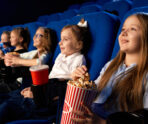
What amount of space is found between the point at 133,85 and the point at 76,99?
0.68 ft

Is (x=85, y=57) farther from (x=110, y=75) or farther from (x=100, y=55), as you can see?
(x=110, y=75)

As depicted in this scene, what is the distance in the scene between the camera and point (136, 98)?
1.57ft

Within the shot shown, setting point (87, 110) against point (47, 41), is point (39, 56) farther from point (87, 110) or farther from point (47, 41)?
point (87, 110)

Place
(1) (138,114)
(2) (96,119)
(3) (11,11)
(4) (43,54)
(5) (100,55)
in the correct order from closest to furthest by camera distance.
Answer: (1) (138,114) < (2) (96,119) < (5) (100,55) < (4) (43,54) < (3) (11,11)

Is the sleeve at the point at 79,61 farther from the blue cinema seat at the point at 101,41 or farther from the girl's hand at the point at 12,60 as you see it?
the girl's hand at the point at 12,60

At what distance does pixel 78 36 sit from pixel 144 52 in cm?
44

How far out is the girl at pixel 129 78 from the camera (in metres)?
0.50

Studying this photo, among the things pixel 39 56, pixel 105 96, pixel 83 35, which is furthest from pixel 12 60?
pixel 105 96

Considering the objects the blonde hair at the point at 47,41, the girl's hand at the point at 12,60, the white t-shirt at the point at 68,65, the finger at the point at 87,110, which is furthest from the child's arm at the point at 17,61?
the finger at the point at 87,110

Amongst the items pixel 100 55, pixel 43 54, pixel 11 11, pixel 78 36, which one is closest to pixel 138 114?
pixel 100 55

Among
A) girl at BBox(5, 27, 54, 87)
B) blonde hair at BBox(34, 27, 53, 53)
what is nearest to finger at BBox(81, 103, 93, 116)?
girl at BBox(5, 27, 54, 87)

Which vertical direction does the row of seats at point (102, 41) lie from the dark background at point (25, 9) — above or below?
below

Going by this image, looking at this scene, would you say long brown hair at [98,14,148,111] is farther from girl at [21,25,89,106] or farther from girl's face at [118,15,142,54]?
girl at [21,25,89,106]

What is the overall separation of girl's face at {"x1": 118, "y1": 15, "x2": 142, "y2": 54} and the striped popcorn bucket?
233 millimetres
